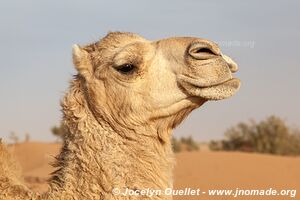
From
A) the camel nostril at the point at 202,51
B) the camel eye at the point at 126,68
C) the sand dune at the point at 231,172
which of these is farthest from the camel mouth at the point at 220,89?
the sand dune at the point at 231,172

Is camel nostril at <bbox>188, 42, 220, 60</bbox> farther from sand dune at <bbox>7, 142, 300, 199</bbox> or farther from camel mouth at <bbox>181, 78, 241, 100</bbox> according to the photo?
sand dune at <bbox>7, 142, 300, 199</bbox>

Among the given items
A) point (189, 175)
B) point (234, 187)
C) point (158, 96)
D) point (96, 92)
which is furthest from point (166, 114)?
point (189, 175)

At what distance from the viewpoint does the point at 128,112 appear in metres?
5.27

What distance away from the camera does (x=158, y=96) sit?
5.31 metres

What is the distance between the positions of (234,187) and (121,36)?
9.01m

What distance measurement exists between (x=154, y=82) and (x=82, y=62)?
→ 0.62 metres

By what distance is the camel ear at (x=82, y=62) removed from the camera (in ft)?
17.9

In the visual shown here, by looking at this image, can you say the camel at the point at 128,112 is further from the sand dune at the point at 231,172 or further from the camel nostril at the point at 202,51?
the sand dune at the point at 231,172

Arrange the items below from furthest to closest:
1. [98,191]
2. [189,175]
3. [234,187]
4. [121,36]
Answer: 1. [189,175]
2. [234,187]
3. [121,36]
4. [98,191]

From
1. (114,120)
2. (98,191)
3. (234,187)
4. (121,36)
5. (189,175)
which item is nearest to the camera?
(98,191)

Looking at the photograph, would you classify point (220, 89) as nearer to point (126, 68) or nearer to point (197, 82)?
point (197, 82)

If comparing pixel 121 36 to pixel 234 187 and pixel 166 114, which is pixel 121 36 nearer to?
pixel 166 114

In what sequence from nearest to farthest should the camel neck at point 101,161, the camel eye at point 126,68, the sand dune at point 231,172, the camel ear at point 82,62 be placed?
the camel neck at point 101,161 < the camel eye at point 126,68 < the camel ear at point 82,62 < the sand dune at point 231,172

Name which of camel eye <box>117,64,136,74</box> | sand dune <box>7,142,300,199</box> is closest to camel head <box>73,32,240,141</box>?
camel eye <box>117,64,136,74</box>
